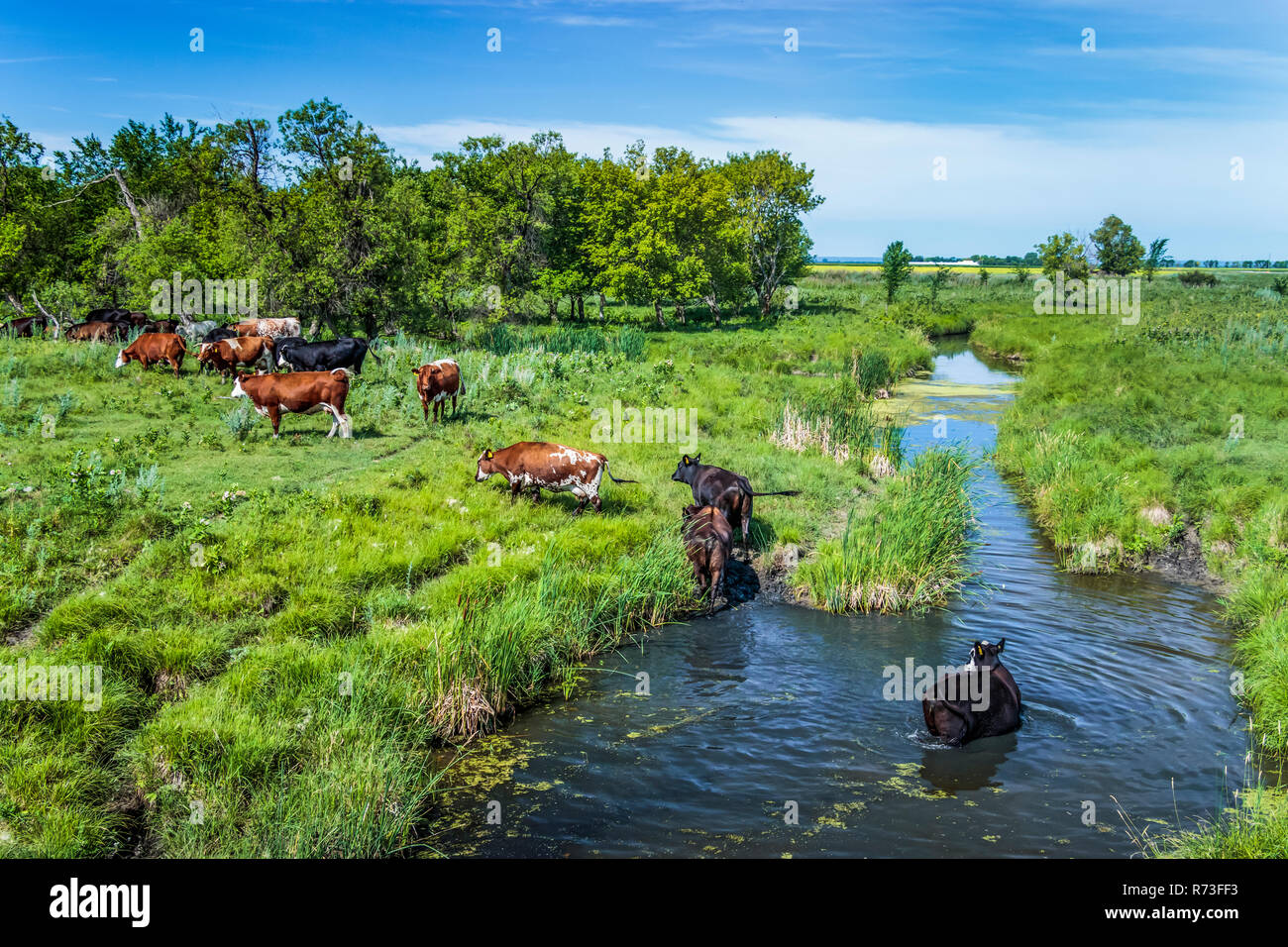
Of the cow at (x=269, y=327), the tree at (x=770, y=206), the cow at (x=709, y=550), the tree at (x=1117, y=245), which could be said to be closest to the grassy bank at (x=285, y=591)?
the cow at (x=709, y=550)

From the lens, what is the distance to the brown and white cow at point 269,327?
81.7 ft

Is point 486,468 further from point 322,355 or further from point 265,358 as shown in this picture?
point 265,358

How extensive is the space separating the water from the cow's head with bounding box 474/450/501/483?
177 inches

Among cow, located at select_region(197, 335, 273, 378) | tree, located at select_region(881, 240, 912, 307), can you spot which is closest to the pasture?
A: cow, located at select_region(197, 335, 273, 378)

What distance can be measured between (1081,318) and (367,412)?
47345 millimetres

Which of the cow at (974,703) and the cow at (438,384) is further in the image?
the cow at (438,384)

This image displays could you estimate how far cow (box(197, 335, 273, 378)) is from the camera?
69.5 feet

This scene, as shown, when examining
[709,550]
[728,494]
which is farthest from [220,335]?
[709,550]

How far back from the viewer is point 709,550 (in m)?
12.4

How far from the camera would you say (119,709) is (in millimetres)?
7730

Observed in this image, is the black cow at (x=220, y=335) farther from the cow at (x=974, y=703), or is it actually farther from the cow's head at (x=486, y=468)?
the cow at (x=974, y=703)

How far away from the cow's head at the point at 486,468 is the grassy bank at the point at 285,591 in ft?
1.21

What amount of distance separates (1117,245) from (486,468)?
75.9 meters

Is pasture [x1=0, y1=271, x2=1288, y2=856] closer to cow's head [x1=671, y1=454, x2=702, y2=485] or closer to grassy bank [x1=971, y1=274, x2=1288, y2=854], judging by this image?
grassy bank [x1=971, y1=274, x2=1288, y2=854]
